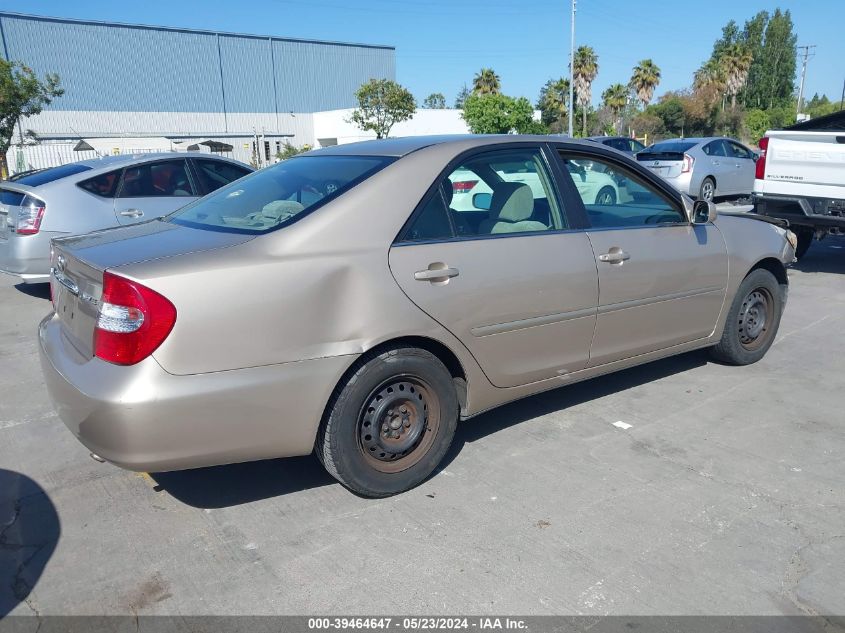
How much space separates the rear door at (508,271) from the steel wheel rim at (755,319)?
5.84ft

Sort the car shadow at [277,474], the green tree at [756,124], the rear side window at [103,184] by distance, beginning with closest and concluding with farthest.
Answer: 1. the car shadow at [277,474]
2. the rear side window at [103,184]
3. the green tree at [756,124]

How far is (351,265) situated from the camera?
3.13 m

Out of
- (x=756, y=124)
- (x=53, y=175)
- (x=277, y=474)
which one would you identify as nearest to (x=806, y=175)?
(x=277, y=474)

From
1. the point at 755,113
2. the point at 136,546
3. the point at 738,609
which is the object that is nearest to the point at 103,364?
the point at 136,546

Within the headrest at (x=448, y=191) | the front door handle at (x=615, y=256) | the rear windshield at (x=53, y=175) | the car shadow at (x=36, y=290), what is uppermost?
the rear windshield at (x=53, y=175)

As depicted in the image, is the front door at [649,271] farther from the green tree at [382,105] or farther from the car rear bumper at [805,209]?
the green tree at [382,105]

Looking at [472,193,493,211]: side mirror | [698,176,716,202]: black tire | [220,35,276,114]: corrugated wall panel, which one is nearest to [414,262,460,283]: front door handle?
[472,193,493,211]: side mirror

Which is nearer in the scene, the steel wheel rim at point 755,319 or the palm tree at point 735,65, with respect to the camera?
the steel wheel rim at point 755,319

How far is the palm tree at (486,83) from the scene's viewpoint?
187 ft

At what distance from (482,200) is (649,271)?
1.14m

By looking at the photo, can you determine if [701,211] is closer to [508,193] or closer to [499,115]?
[508,193]

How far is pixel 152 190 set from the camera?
776 centimetres

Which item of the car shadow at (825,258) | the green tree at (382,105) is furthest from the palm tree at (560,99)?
the car shadow at (825,258)

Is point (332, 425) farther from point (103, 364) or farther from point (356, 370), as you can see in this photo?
point (103, 364)
